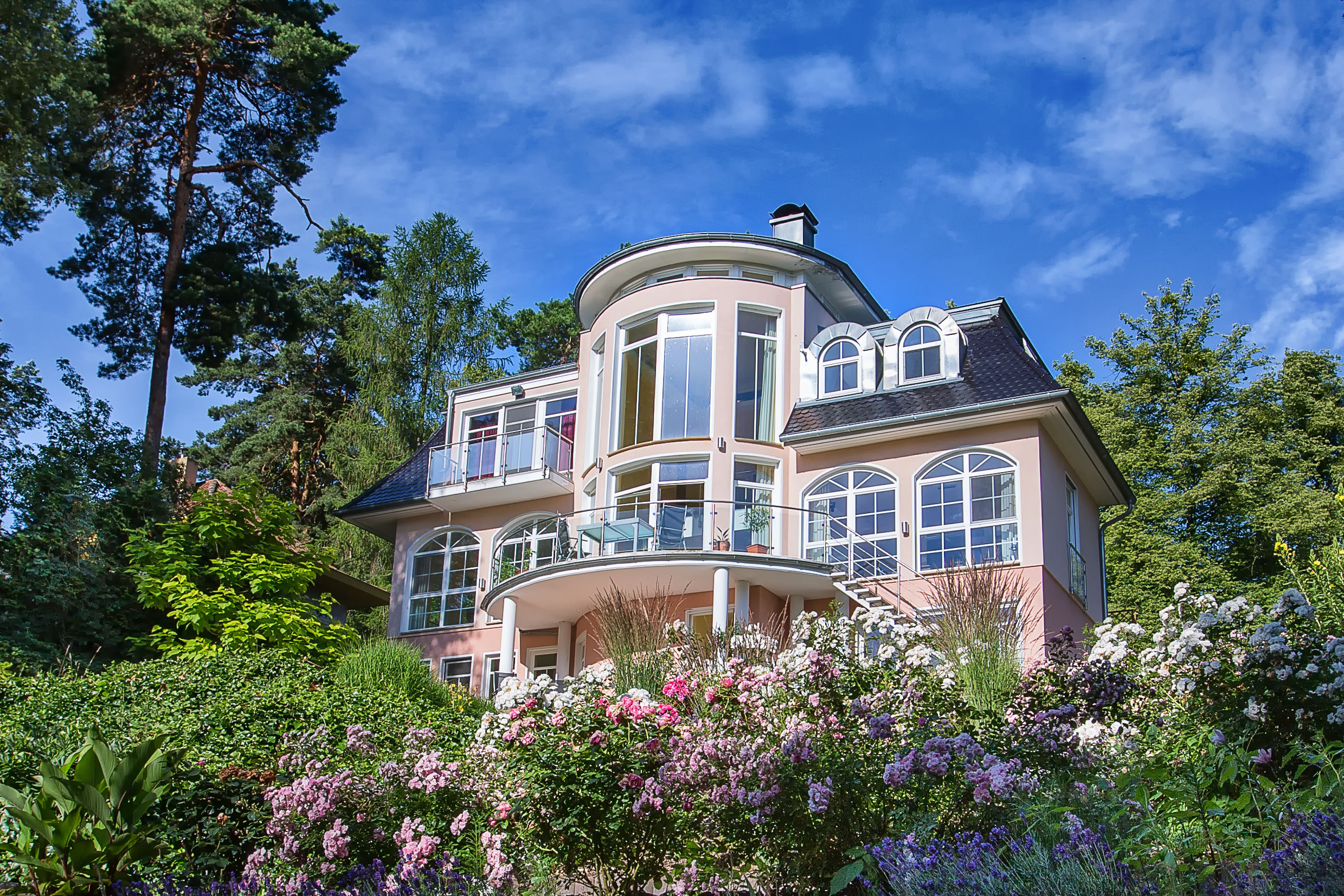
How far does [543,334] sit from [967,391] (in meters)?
18.8

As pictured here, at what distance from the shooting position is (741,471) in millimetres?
17969

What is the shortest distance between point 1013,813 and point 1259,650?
173 cm

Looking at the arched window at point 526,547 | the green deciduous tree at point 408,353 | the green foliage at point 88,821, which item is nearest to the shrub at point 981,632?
the green foliage at point 88,821

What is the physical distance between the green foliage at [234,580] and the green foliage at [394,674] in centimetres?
200

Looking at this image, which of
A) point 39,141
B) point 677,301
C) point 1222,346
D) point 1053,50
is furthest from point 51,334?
point 1222,346

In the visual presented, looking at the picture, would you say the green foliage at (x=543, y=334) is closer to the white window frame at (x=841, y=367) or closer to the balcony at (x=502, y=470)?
the balcony at (x=502, y=470)

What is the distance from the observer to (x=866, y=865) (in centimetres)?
497

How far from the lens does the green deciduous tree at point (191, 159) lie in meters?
22.2

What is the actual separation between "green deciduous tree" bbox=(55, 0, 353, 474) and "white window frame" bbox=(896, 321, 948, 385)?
12.8 metres

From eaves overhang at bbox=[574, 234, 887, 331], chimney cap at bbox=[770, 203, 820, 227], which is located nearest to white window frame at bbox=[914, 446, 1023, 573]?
eaves overhang at bbox=[574, 234, 887, 331]

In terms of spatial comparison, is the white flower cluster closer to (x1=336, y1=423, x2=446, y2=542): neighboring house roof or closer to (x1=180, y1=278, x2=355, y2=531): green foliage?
(x1=336, y1=423, x2=446, y2=542): neighboring house roof

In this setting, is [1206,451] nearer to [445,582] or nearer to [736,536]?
[736,536]

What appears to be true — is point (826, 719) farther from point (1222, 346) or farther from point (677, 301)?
point (1222, 346)

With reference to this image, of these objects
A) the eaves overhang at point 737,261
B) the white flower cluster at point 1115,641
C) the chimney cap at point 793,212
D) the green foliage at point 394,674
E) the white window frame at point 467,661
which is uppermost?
the chimney cap at point 793,212
